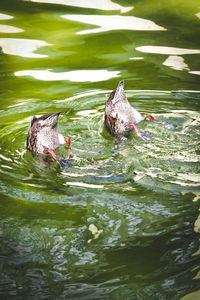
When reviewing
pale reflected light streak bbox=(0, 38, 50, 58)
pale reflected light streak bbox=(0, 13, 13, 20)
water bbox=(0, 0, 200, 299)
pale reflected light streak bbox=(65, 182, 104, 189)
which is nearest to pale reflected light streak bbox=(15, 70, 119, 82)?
water bbox=(0, 0, 200, 299)

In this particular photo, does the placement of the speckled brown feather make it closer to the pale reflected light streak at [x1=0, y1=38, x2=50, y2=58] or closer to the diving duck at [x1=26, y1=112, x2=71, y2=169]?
the diving duck at [x1=26, y1=112, x2=71, y2=169]

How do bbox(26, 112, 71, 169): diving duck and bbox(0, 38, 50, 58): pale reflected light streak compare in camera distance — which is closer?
bbox(26, 112, 71, 169): diving duck

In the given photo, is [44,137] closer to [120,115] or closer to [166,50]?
[120,115]

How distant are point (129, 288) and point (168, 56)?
17.7ft

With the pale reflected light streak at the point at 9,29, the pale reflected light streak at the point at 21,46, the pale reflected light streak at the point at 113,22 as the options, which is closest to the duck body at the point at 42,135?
the pale reflected light streak at the point at 21,46

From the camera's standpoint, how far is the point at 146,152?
4934mm

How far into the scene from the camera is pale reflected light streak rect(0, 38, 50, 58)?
8117 millimetres

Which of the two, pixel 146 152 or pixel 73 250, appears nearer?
pixel 73 250

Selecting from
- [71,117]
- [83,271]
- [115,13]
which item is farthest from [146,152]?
[115,13]

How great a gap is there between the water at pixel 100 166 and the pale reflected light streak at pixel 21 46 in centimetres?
2

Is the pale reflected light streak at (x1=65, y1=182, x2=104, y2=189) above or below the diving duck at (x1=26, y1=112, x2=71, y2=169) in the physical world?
below

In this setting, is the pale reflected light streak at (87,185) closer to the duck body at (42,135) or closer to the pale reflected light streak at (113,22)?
the duck body at (42,135)

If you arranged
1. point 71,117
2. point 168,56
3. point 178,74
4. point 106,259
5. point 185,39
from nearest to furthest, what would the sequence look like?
point 106,259 < point 71,117 < point 178,74 < point 168,56 < point 185,39

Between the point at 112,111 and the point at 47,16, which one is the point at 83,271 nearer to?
the point at 112,111
